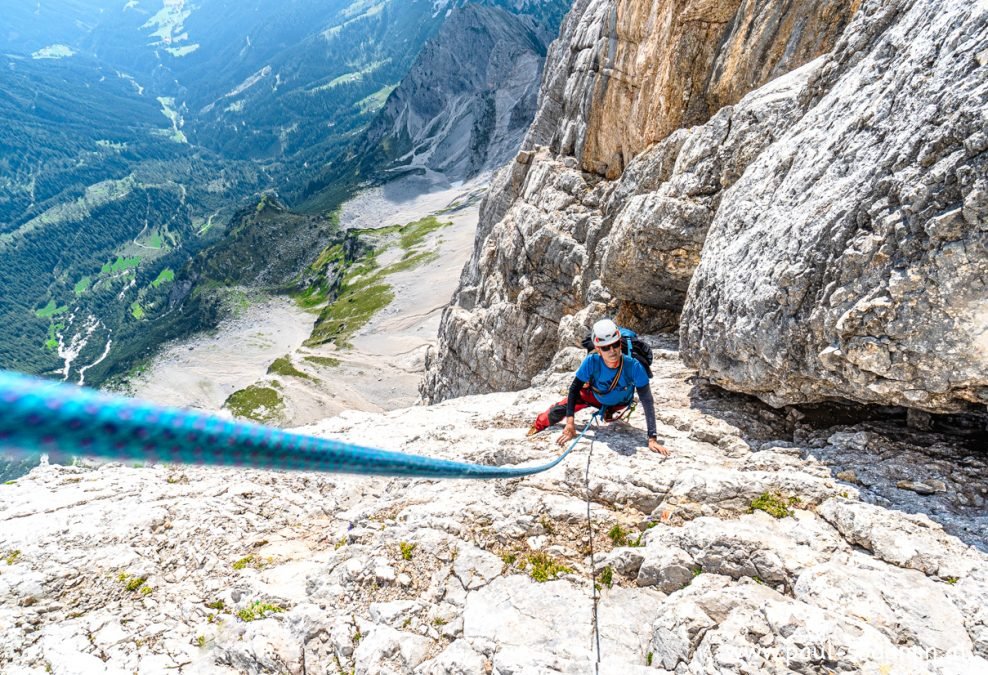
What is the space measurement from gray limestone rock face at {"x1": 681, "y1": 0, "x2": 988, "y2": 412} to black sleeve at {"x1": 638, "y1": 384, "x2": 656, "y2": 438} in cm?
264

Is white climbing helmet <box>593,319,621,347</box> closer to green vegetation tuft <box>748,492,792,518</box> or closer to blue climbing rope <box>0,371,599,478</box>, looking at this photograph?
green vegetation tuft <box>748,492,792,518</box>

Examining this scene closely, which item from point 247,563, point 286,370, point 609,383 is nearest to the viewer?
point 247,563

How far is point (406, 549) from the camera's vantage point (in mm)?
7691

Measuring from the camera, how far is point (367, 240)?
176 metres

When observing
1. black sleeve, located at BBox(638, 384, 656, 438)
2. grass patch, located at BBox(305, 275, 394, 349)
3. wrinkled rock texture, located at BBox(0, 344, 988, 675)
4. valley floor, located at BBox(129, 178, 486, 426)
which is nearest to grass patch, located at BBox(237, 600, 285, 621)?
wrinkled rock texture, located at BBox(0, 344, 988, 675)

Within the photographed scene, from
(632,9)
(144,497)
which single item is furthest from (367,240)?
(144,497)

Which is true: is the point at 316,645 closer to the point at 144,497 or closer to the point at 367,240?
the point at 144,497

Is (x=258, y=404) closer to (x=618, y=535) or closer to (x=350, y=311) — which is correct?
(x=350, y=311)

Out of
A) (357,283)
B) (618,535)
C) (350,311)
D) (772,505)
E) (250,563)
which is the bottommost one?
(350,311)

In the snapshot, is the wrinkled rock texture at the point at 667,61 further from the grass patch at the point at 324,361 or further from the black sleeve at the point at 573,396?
the grass patch at the point at 324,361

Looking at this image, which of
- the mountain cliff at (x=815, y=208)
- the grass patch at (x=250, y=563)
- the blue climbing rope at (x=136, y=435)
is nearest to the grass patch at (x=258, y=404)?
the mountain cliff at (x=815, y=208)

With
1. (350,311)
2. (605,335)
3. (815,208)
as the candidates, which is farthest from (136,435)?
(350,311)

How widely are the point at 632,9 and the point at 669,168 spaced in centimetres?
1210

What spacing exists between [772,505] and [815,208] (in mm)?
5622
